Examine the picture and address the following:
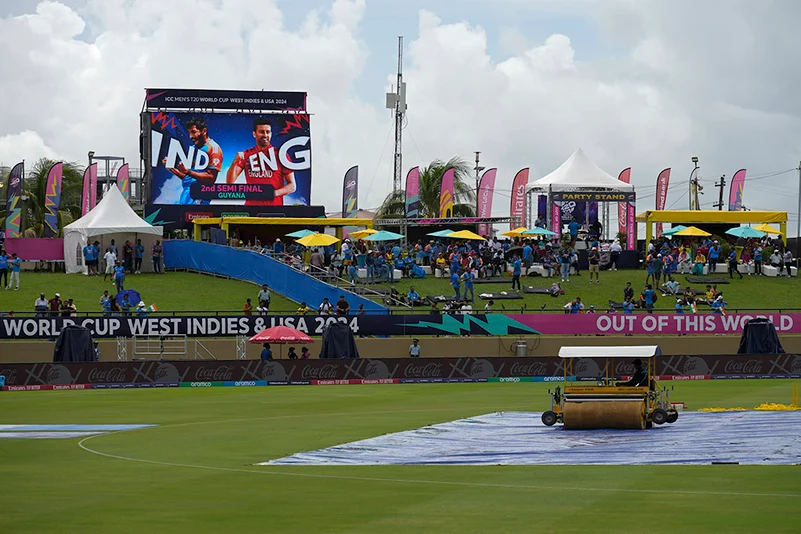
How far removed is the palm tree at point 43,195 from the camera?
277 feet

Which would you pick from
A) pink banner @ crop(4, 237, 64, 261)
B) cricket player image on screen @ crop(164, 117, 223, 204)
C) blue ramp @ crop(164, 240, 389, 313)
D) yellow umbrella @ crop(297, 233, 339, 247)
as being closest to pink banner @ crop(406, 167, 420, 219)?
cricket player image on screen @ crop(164, 117, 223, 204)

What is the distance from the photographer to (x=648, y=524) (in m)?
13.3

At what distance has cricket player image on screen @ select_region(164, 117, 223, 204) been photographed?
7375cm

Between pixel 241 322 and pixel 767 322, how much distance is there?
19884mm

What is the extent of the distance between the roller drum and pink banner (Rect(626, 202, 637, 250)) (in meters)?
41.0

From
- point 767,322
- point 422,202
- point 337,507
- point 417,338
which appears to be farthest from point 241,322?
point 422,202

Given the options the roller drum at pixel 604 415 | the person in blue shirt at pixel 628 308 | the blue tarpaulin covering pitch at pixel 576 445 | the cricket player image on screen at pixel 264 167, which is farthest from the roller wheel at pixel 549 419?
the cricket player image on screen at pixel 264 167

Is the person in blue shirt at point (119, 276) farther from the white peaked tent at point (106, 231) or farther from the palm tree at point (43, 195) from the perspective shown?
the palm tree at point (43, 195)

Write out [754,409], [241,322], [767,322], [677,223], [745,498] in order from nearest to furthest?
[745,498] → [754,409] → [767,322] → [241,322] → [677,223]

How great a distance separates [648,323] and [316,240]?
16574 mm

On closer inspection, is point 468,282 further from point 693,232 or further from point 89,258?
point 89,258

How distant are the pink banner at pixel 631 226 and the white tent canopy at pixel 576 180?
3.73 feet

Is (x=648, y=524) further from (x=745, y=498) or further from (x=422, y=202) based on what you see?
(x=422, y=202)

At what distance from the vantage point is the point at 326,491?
54.1ft
